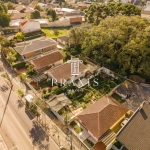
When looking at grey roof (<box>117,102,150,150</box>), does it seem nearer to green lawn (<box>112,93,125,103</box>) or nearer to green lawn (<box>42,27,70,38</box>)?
green lawn (<box>112,93,125,103</box>)

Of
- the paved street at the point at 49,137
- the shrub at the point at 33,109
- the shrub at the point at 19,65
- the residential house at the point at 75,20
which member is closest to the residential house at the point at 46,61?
the shrub at the point at 19,65

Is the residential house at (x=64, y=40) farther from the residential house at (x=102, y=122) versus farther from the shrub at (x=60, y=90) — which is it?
the residential house at (x=102, y=122)

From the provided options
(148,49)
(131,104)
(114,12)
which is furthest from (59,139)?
(114,12)

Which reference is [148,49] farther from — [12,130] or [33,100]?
[12,130]

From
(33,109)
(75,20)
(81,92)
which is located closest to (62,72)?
(81,92)

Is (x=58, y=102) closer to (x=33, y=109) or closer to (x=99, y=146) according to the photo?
(x=33, y=109)

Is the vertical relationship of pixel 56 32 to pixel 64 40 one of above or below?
below

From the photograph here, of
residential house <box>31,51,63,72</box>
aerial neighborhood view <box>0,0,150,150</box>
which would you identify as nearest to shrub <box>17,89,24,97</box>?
aerial neighborhood view <box>0,0,150,150</box>

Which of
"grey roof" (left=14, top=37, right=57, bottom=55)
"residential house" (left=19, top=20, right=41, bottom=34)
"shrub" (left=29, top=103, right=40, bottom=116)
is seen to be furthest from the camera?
"residential house" (left=19, top=20, right=41, bottom=34)
